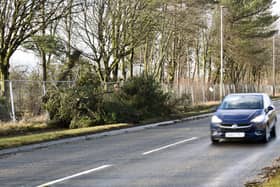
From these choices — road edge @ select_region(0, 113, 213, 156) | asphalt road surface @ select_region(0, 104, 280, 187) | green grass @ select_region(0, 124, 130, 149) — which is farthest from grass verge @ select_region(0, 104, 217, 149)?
asphalt road surface @ select_region(0, 104, 280, 187)

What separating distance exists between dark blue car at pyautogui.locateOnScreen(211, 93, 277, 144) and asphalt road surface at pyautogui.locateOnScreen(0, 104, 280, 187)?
32 centimetres

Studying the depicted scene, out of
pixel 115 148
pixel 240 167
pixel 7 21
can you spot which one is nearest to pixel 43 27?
pixel 7 21

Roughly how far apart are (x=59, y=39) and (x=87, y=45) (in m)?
2.98

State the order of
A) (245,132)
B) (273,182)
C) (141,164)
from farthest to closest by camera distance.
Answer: (245,132) → (141,164) → (273,182)

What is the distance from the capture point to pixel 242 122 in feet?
50.2

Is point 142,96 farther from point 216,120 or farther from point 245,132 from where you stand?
point 245,132

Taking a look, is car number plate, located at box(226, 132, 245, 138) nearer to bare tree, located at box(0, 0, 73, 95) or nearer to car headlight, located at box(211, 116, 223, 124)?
car headlight, located at box(211, 116, 223, 124)

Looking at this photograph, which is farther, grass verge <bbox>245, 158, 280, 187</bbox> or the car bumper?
the car bumper

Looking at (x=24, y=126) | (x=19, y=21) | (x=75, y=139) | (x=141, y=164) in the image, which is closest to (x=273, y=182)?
(x=141, y=164)

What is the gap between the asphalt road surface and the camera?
9.43 metres

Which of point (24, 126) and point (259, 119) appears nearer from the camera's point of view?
point (259, 119)

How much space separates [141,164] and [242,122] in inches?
195

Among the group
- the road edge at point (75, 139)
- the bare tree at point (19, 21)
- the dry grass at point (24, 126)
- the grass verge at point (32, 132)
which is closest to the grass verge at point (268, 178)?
the road edge at point (75, 139)

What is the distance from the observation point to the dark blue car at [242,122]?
15.3m
